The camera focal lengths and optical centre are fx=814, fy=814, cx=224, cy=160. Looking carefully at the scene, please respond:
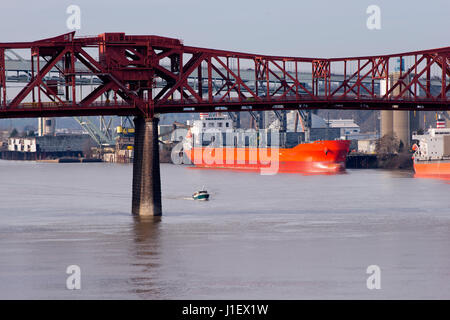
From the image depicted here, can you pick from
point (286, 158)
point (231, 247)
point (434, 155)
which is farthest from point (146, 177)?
point (286, 158)

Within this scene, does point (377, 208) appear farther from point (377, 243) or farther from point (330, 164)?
point (330, 164)

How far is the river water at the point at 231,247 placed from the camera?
3803 cm

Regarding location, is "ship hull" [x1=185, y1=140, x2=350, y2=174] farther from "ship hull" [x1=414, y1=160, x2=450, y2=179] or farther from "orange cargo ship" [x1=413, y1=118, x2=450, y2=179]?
"ship hull" [x1=414, y1=160, x2=450, y2=179]

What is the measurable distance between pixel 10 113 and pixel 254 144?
330ft

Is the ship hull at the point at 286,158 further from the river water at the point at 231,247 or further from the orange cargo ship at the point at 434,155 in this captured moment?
the river water at the point at 231,247

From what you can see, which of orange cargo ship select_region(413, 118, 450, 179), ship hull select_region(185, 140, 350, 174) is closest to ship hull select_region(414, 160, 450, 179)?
orange cargo ship select_region(413, 118, 450, 179)

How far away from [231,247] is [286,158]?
335 ft

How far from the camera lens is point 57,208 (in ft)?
248

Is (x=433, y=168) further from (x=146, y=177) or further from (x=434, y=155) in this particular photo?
(x=146, y=177)

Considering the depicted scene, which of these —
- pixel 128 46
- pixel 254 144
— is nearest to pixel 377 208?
pixel 128 46

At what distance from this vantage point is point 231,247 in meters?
49.4

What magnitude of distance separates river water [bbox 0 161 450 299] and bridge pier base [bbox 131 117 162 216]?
5.11 ft

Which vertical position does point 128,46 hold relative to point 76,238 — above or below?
above
